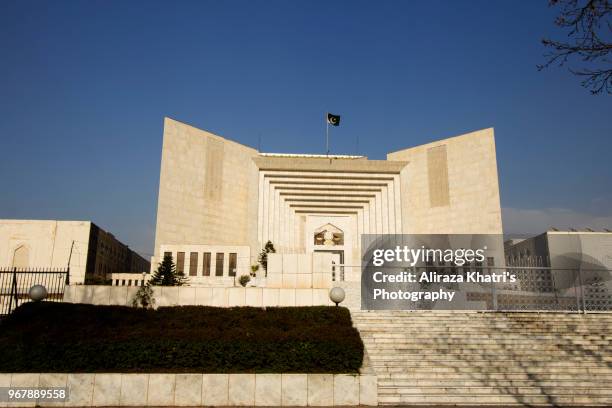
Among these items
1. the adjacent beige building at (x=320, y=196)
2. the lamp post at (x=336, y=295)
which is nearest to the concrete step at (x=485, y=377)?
the lamp post at (x=336, y=295)

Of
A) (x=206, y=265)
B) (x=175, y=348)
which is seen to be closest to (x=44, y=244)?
(x=206, y=265)

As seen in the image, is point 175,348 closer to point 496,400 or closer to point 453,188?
point 496,400

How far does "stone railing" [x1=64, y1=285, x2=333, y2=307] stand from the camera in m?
13.6

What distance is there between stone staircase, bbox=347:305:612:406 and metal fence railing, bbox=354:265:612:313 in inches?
32.1

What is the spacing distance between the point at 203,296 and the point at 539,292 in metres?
11.0

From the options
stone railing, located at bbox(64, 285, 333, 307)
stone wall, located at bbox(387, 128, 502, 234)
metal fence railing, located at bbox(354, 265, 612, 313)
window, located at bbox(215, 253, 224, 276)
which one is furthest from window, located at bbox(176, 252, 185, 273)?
metal fence railing, located at bbox(354, 265, 612, 313)

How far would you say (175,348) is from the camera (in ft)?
32.3

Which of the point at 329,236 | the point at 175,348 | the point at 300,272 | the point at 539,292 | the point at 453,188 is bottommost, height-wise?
the point at 175,348

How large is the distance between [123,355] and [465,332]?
8.66 metres

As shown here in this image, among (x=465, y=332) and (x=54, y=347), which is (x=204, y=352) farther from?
(x=465, y=332)

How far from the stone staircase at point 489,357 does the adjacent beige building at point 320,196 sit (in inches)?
646

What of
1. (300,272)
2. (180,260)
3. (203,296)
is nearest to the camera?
(203,296)

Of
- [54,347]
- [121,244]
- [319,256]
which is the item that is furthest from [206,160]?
[54,347]

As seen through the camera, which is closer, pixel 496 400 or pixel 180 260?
pixel 496 400
